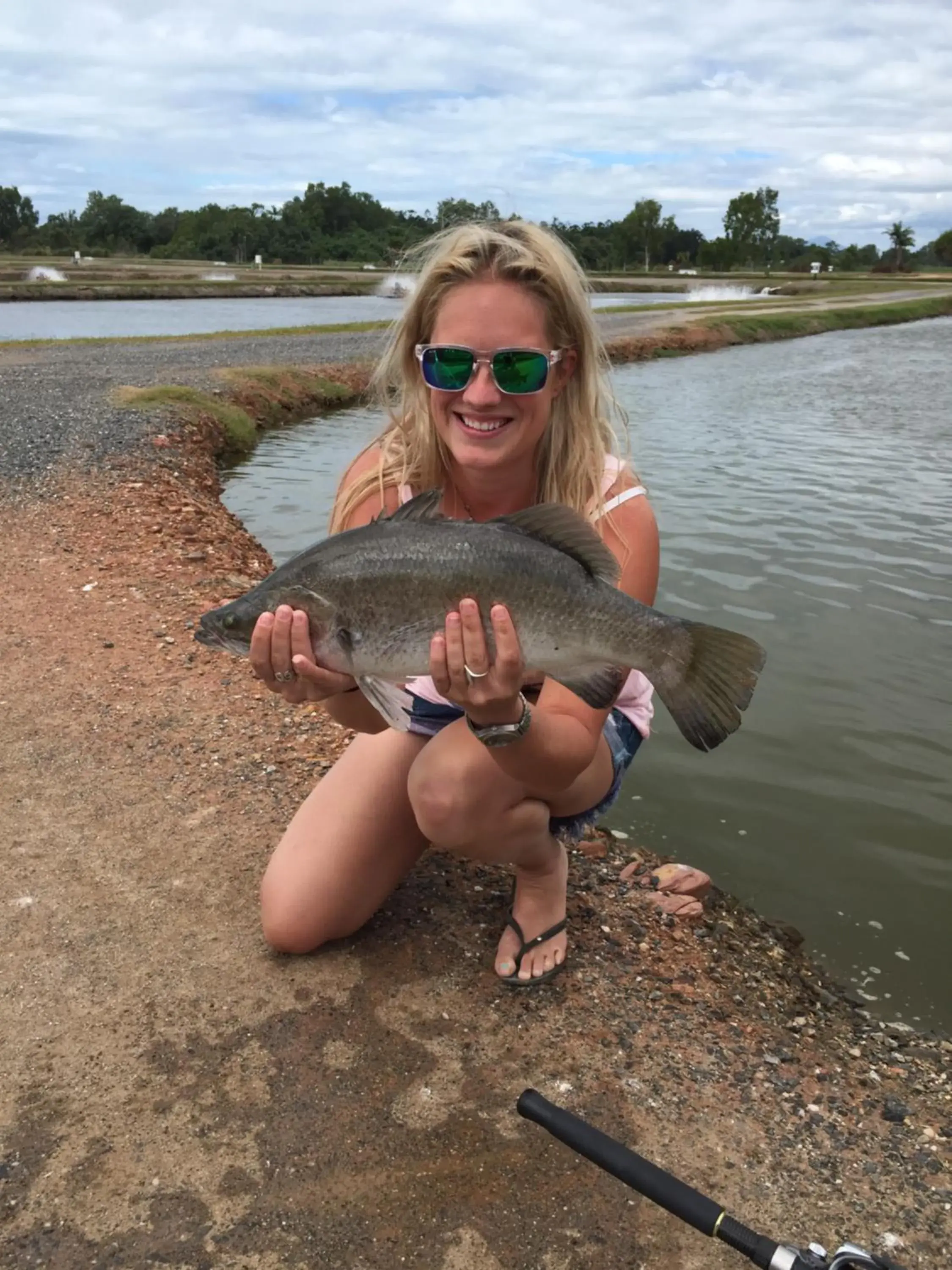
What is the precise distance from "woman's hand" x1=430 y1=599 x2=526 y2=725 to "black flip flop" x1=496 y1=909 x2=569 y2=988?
1163 millimetres

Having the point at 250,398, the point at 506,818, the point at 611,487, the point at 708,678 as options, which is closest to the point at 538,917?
the point at 506,818

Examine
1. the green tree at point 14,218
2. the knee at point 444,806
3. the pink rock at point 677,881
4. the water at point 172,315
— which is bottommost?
the pink rock at point 677,881

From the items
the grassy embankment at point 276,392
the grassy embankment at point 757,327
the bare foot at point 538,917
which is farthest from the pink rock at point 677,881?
the grassy embankment at point 757,327

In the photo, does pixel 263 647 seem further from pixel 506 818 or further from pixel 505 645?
pixel 506 818

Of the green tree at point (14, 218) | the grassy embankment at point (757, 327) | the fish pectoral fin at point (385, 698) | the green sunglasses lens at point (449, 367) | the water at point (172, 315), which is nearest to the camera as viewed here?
the fish pectoral fin at point (385, 698)

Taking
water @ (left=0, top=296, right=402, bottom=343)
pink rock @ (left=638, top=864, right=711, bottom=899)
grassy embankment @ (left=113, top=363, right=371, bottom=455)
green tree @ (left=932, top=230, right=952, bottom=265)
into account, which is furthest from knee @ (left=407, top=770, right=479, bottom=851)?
green tree @ (left=932, top=230, right=952, bottom=265)

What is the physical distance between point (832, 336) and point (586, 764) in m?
49.1

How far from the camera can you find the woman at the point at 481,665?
3316 mm

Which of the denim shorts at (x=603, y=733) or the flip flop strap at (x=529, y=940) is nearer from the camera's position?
the flip flop strap at (x=529, y=940)

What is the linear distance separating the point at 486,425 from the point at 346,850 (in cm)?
169

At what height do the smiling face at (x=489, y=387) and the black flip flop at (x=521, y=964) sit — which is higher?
the smiling face at (x=489, y=387)

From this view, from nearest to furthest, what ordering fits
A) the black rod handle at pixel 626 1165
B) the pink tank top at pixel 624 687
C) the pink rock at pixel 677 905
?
the black rod handle at pixel 626 1165 < the pink tank top at pixel 624 687 < the pink rock at pixel 677 905

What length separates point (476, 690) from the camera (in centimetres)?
311

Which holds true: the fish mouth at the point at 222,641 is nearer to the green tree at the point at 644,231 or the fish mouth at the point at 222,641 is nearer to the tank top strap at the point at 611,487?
the tank top strap at the point at 611,487
